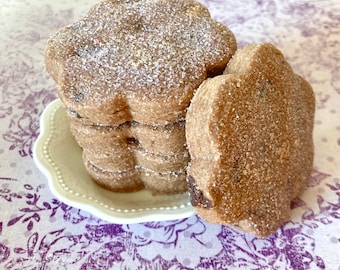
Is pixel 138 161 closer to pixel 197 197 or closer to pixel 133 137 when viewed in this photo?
pixel 133 137

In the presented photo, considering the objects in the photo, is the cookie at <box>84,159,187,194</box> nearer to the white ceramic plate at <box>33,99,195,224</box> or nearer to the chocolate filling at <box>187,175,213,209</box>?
the white ceramic plate at <box>33,99,195,224</box>

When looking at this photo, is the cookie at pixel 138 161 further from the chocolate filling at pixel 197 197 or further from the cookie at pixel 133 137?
the chocolate filling at pixel 197 197

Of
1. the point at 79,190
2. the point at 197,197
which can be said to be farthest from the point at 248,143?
the point at 79,190

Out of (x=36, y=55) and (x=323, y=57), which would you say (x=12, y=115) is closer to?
(x=36, y=55)

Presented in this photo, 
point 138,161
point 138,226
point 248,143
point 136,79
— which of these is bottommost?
point 138,226

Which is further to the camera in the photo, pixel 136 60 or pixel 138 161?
pixel 138 161
